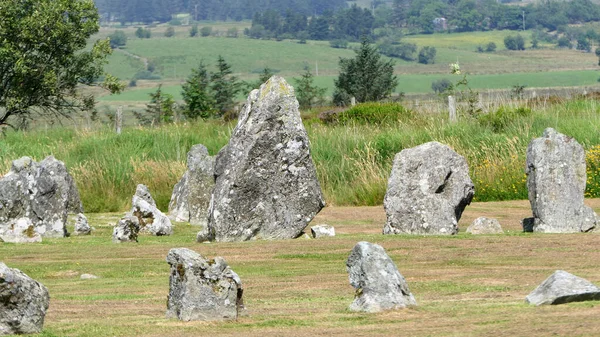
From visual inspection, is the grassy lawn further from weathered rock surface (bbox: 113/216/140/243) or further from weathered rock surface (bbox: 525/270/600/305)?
weathered rock surface (bbox: 113/216/140/243)

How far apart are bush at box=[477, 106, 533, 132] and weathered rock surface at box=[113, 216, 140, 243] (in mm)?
13365

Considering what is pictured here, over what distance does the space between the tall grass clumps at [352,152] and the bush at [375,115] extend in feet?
8.52

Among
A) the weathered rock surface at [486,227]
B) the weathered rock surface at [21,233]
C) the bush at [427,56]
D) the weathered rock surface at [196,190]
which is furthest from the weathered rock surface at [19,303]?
the bush at [427,56]

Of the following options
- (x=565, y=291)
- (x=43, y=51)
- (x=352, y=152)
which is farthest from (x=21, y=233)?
(x=43, y=51)

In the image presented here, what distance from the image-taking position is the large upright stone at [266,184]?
1769 cm

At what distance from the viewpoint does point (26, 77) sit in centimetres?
4000

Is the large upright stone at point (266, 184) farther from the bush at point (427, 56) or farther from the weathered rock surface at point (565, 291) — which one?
the bush at point (427, 56)

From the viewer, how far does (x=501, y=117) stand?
30.8 m

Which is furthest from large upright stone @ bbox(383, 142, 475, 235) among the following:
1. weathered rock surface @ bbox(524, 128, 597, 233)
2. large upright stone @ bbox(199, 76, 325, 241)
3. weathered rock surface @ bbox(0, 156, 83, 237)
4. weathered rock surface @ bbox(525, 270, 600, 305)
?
weathered rock surface @ bbox(525, 270, 600, 305)

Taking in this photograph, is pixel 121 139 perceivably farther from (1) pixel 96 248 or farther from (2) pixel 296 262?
(2) pixel 296 262

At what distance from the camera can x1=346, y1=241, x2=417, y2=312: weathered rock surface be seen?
31.8 feet

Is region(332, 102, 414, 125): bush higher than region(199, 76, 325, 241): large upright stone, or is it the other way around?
region(199, 76, 325, 241): large upright stone

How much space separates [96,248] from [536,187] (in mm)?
5847

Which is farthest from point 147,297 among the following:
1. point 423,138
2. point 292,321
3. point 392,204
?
point 423,138
